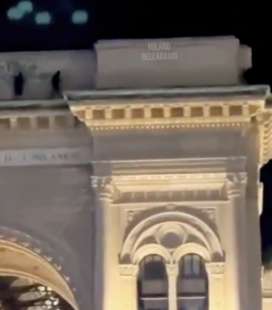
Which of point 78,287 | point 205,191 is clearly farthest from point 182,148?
point 78,287

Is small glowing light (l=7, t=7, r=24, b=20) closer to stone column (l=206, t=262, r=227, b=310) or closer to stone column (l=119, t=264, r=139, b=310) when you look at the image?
stone column (l=119, t=264, r=139, b=310)

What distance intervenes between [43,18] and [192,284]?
341 inches

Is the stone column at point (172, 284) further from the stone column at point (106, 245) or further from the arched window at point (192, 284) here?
the stone column at point (106, 245)

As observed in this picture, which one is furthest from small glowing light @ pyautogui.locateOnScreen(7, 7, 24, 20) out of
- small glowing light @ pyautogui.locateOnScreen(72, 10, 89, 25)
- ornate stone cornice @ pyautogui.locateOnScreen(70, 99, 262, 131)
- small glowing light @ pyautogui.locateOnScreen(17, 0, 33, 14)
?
ornate stone cornice @ pyautogui.locateOnScreen(70, 99, 262, 131)

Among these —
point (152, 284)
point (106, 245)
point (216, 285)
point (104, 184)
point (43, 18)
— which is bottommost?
point (216, 285)

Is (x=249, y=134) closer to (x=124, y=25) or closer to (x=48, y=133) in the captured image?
(x=48, y=133)

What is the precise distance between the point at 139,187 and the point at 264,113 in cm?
255

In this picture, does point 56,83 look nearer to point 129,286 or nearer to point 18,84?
point 18,84

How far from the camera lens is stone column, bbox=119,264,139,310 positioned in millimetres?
33188

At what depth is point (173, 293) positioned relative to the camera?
33.3 metres

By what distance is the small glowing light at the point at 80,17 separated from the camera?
39.8 meters

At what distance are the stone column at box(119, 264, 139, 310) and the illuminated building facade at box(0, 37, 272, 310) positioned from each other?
0.06 feet

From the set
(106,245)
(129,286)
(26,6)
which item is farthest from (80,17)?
(129,286)

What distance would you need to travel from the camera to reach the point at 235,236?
3334 centimetres
